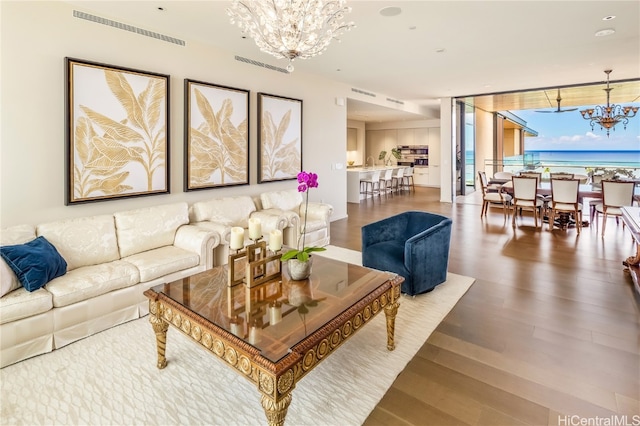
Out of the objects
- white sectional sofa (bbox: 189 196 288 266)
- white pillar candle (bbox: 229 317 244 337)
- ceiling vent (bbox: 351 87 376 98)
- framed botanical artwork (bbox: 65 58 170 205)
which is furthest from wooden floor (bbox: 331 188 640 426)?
ceiling vent (bbox: 351 87 376 98)

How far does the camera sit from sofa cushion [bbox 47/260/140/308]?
9.16ft

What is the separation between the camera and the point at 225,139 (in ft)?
17.0

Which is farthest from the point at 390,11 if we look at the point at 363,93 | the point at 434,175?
the point at 434,175

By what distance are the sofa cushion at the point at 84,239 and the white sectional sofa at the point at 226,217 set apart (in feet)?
3.35

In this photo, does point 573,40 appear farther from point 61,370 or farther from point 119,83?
point 61,370

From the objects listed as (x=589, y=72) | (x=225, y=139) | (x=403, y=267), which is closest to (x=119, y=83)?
(x=225, y=139)

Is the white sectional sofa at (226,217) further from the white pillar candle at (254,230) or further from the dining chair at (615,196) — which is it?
the dining chair at (615,196)

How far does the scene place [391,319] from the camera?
107 inches

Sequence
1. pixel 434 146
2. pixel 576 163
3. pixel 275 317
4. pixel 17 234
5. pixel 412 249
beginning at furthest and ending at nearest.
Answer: pixel 434 146 < pixel 576 163 < pixel 412 249 < pixel 17 234 < pixel 275 317

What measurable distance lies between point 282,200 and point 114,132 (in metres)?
2.61

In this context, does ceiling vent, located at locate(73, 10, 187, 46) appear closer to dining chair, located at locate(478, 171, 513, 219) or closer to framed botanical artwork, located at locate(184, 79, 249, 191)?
framed botanical artwork, located at locate(184, 79, 249, 191)

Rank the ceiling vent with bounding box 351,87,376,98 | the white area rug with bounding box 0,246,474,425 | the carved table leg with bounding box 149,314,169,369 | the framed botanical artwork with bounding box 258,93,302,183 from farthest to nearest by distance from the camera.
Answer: the ceiling vent with bounding box 351,87,376,98 → the framed botanical artwork with bounding box 258,93,302,183 → the carved table leg with bounding box 149,314,169,369 → the white area rug with bounding box 0,246,474,425

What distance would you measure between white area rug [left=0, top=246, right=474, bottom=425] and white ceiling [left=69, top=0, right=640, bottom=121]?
134 inches

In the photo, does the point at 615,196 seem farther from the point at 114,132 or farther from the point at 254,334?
the point at 114,132
